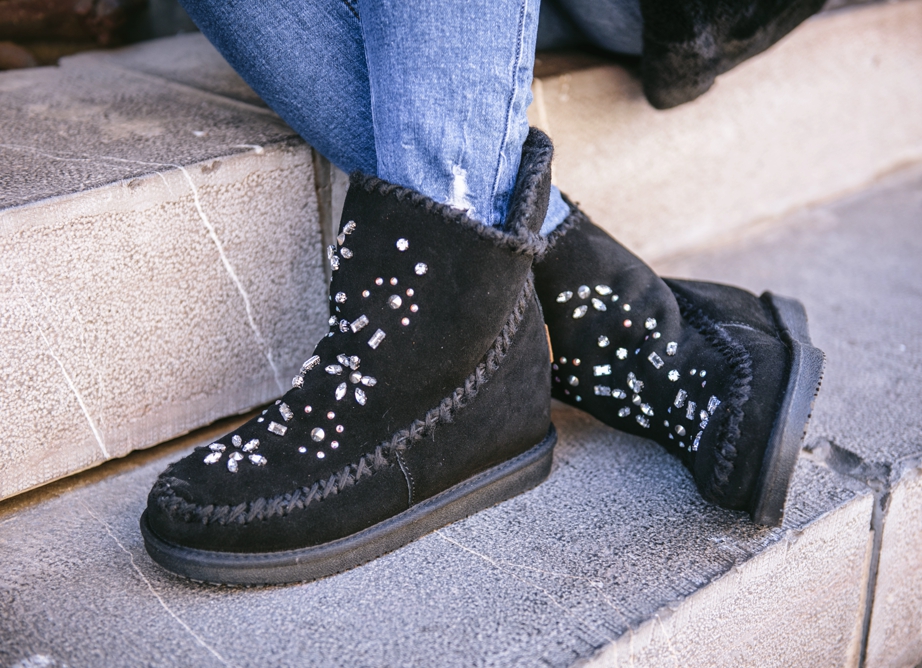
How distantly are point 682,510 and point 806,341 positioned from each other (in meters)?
0.22

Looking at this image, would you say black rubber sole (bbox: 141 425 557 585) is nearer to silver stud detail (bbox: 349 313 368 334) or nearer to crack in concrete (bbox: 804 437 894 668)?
silver stud detail (bbox: 349 313 368 334)

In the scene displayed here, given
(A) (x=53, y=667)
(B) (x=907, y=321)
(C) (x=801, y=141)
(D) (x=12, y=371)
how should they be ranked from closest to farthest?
(A) (x=53, y=667) → (D) (x=12, y=371) → (B) (x=907, y=321) → (C) (x=801, y=141)

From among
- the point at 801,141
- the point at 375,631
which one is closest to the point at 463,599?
the point at 375,631

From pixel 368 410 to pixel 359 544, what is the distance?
124 millimetres

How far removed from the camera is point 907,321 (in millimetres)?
1180

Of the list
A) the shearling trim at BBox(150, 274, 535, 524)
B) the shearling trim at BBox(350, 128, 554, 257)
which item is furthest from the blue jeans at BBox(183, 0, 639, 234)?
the shearling trim at BBox(150, 274, 535, 524)

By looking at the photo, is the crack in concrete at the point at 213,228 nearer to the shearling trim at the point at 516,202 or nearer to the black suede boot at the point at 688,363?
the shearling trim at the point at 516,202

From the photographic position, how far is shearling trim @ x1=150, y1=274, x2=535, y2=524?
67cm

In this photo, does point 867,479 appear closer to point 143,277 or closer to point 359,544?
point 359,544

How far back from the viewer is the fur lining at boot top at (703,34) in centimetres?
102

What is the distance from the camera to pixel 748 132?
147 cm

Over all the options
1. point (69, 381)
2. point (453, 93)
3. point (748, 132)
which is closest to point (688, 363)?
point (453, 93)

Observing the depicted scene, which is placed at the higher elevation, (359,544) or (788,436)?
(788,436)

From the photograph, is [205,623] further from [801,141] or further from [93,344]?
[801,141]
